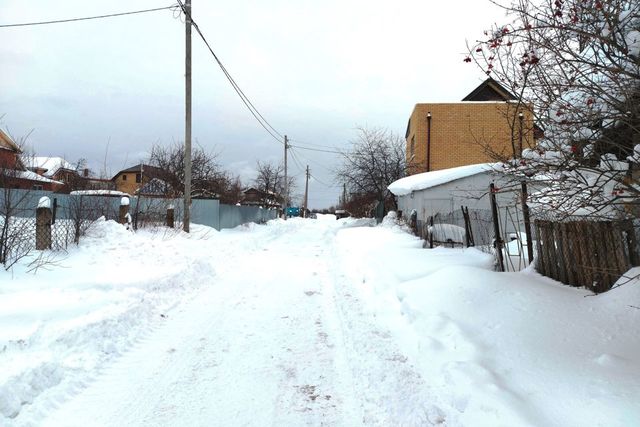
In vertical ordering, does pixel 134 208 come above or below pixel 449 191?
below

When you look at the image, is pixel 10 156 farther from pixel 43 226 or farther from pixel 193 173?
pixel 193 173

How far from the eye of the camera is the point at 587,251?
18.3 ft

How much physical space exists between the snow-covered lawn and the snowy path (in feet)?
0.06

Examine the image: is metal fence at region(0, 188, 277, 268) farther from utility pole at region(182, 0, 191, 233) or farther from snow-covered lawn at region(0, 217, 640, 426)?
utility pole at region(182, 0, 191, 233)

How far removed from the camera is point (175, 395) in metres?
4.01

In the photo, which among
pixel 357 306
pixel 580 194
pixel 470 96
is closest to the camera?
pixel 580 194

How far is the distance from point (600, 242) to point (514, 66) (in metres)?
2.55

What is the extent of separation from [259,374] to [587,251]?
4210 millimetres

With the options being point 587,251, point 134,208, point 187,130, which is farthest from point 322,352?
point 134,208

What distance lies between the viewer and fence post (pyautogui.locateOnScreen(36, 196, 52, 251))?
29.6ft

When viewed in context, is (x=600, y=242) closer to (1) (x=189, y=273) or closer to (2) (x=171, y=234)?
(1) (x=189, y=273)

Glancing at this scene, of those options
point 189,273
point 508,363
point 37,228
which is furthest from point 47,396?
point 37,228

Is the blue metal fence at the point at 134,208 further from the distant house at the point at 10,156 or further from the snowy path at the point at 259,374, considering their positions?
the snowy path at the point at 259,374

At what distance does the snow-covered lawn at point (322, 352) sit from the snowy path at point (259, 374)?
2 cm
